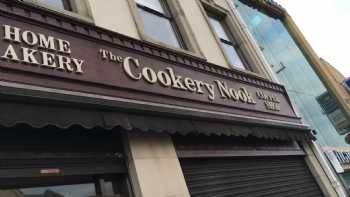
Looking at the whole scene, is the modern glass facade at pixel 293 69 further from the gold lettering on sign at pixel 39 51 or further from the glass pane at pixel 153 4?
the gold lettering on sign at pixel 39 51

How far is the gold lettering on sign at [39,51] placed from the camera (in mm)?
3941

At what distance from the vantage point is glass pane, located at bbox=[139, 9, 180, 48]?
741 cm

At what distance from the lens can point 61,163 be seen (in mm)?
3877

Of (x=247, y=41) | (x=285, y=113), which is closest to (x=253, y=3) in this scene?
(x=247, y=41)

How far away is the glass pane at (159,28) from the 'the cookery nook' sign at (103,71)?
1248mm

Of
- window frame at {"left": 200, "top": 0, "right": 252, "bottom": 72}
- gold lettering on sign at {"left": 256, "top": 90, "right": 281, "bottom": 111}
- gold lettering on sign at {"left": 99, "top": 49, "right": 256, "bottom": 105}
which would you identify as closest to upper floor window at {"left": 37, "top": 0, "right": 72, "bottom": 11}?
gold lettering on sign at {"left": 99, "top": 49, "right": 256, "bottom": 105}

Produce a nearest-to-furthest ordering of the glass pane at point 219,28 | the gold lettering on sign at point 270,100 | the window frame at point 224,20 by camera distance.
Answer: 1. the gold lettering on sign at point 270,100
2. the window frame at point 224,20
3. the glass pane at point 219,28

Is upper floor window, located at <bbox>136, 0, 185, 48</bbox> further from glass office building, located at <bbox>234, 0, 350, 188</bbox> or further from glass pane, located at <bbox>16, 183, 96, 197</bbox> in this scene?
glass office building, located at <bbox>234, 0, 350, 188</bbox>

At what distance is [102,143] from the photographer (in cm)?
445

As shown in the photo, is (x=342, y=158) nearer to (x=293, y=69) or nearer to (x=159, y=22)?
(x=293, y=69)

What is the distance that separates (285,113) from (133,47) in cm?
527

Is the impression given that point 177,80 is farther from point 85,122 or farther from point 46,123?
point 46,123

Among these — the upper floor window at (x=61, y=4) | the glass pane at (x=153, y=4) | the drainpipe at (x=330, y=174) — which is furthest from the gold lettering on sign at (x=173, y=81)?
the drainpipe at (x=330, y=174)

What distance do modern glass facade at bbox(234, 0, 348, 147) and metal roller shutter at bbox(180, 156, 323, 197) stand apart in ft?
64.9
